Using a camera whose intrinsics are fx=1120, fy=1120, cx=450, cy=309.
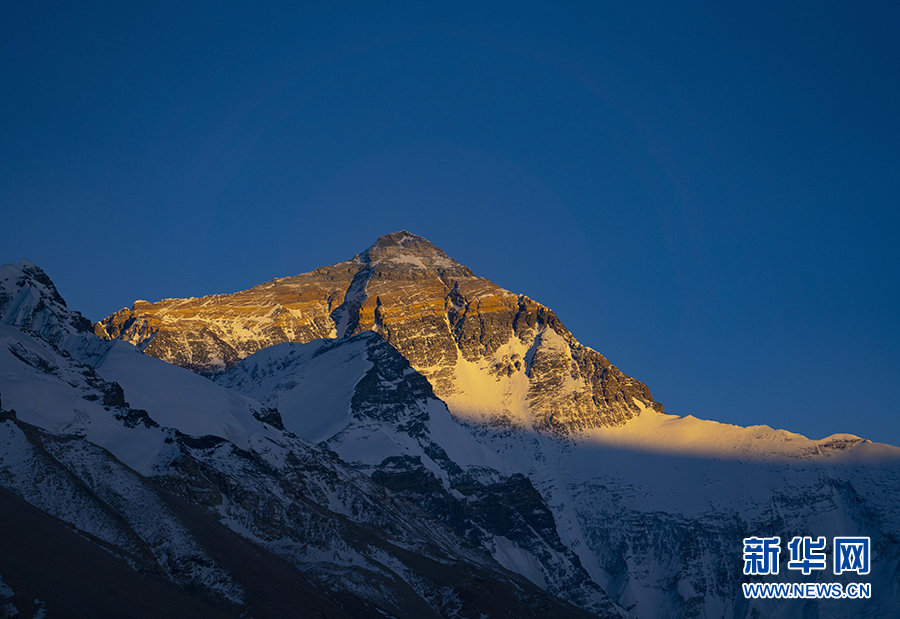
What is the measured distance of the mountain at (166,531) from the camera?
4387 inches

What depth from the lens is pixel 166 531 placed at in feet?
449

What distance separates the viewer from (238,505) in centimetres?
17150

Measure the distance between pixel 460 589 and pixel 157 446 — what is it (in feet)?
171

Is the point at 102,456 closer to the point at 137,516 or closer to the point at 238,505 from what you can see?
the point at 137,516

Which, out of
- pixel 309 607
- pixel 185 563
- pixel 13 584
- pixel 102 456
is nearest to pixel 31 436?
pixel 102 456

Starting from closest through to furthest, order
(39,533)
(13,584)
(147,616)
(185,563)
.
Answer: (13,584), (147,616), (39,533), (185,563)

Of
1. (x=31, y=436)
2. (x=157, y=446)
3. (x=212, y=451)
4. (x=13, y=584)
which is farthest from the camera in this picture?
(x=212, y=451)

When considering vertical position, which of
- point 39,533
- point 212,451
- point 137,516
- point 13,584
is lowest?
point 13,584

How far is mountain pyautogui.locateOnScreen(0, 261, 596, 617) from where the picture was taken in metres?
111

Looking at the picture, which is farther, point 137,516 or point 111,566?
point 137,516

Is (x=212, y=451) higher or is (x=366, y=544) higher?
(x=212, y=451)

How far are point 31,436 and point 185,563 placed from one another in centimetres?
2821

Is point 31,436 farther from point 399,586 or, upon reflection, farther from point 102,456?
point 399,586

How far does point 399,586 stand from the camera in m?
163
